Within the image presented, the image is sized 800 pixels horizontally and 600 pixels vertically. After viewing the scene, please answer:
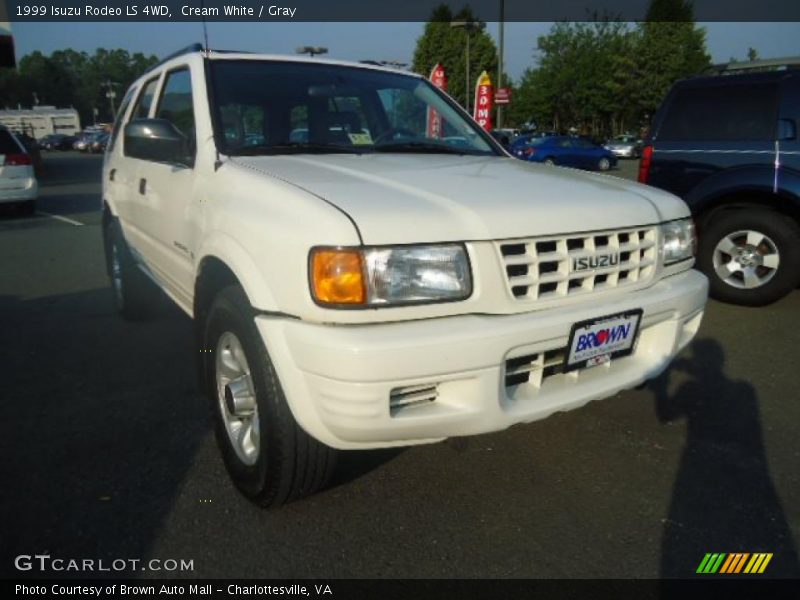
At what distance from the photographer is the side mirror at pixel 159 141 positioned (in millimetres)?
2682

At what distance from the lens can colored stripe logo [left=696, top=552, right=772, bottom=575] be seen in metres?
2.01

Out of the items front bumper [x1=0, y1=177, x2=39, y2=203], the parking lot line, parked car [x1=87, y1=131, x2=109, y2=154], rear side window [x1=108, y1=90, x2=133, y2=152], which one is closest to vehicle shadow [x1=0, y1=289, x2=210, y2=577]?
rear side window [x1=108, y1=90, x2=133, y2=152]

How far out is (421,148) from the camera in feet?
10.4

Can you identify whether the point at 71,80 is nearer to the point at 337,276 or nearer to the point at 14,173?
the point at 14,173

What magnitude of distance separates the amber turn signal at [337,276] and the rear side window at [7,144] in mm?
11626

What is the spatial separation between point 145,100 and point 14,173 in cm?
863

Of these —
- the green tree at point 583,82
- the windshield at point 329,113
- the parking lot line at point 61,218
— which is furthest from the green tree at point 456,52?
the windshield at point 329,113

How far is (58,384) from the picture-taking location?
3.51 m

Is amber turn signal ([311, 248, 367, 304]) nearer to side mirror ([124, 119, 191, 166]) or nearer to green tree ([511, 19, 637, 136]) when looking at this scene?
side mirror ([124, 119, 191, 166])

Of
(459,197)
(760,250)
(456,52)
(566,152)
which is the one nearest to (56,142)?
(456,52)

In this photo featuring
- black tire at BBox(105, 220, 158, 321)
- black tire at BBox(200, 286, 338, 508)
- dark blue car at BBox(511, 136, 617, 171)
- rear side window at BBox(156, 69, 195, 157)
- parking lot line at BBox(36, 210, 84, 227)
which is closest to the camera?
black tire at BBox(200, 286, 338, 508)

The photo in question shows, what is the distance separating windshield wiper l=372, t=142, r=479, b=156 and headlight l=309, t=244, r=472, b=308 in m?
1.32

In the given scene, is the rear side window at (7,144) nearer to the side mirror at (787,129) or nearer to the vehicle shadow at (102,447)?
the vehicle shadow at (102,447)

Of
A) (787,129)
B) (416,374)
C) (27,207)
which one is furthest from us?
(27,207)
